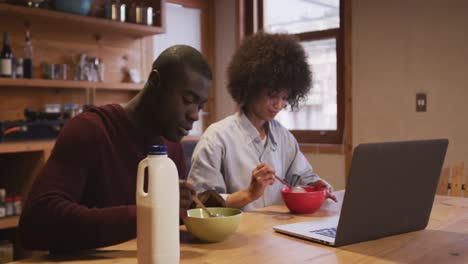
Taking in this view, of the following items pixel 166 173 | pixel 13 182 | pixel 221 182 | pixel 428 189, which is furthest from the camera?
pixel 13 182

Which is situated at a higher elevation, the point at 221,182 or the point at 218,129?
the point at 218,129

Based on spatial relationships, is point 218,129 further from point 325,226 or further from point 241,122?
point 325,226

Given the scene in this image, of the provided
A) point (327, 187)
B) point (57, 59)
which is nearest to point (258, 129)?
point (327, 187)

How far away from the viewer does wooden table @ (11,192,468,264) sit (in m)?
1.03

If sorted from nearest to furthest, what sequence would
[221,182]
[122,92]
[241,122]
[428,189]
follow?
[428,189] < [221,182] < [241,122] < [122,92]

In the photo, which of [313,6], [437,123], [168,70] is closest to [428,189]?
[168,70]

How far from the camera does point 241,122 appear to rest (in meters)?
1.98

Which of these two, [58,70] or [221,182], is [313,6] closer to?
[58,70]

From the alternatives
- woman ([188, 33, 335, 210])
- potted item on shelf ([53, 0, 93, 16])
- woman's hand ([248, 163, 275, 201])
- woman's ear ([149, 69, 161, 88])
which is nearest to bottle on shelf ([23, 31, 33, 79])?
potted item on shelf ([53, 0, 93, 16])

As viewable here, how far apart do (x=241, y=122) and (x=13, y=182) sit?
1.74 m

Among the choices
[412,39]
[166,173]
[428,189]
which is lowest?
[428,189]

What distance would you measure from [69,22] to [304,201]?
7.66 ft

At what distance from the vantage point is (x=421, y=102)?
10.6ft

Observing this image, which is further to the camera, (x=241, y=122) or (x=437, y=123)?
(x=437, y=123)
